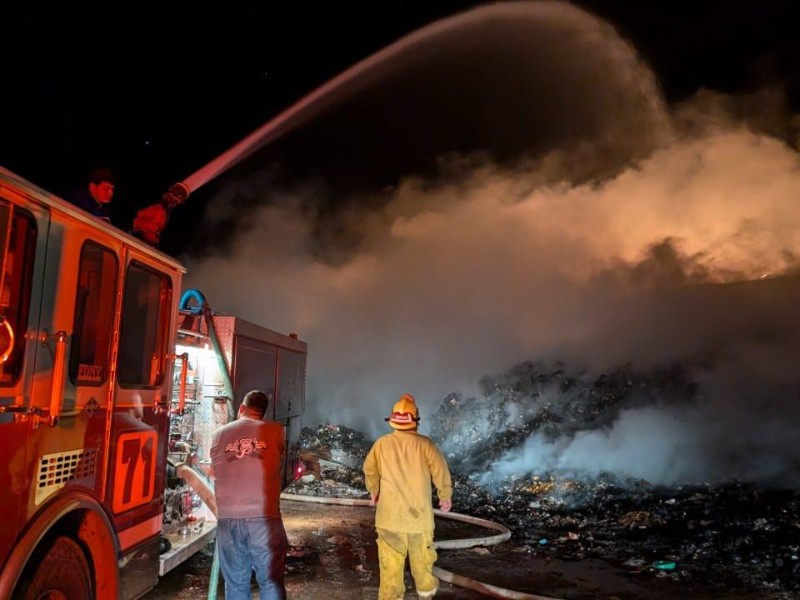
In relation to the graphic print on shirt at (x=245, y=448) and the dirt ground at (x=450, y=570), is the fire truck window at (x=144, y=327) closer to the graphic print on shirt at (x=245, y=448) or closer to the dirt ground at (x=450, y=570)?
the graphic print on shirt at (x=245, y=448)

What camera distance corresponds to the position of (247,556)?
3457mm

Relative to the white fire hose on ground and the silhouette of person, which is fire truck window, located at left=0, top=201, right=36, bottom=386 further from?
the white fire hose on ground

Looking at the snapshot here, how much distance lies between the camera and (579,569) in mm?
5840

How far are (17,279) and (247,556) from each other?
210 centimetres

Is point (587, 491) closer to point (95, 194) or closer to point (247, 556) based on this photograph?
point (247, 556)

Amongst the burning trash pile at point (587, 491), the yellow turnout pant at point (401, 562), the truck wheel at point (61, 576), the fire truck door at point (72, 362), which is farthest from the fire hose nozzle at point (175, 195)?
the burning trash pile at point (587, 491)

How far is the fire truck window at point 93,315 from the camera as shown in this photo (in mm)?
2600

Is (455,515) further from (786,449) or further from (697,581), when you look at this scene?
(786,449)

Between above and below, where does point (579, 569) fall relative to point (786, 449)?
below

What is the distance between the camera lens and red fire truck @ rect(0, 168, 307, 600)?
2.15m

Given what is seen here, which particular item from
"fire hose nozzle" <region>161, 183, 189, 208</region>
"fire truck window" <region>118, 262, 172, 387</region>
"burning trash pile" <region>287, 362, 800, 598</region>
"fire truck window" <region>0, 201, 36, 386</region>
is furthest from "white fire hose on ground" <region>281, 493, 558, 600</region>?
"fire truck window" <region>0, 201, 36, 386</region>

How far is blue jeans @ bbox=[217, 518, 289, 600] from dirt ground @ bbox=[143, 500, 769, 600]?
48.8 inches

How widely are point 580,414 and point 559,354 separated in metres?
1.57

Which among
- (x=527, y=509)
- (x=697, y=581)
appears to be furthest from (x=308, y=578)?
(x=527, y=509)
